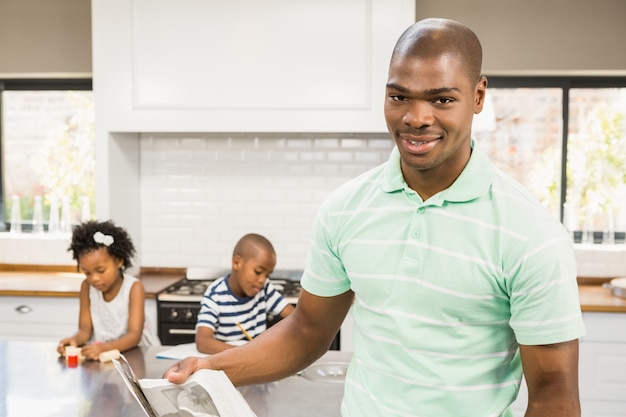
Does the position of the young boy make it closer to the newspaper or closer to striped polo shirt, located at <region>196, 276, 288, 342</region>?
striped polo shirt, located at <region>196, 276, 288, 342</region>

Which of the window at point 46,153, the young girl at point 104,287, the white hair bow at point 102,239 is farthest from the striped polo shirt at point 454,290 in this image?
the window at point 46,153

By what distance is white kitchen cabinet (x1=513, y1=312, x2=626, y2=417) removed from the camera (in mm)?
3250

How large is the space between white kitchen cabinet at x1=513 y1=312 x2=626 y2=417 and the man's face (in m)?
2.45

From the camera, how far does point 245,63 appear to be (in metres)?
3.44

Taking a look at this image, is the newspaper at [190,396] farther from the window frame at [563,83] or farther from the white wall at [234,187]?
the window frame at [563,83]

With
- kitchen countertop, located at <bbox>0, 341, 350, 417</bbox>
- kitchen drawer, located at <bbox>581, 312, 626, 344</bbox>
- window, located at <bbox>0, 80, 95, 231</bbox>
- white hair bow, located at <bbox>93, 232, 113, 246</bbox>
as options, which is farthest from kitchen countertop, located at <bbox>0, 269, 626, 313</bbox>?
kitchen countertop, located at <bbox>0, 341, 350, 417</bbox>

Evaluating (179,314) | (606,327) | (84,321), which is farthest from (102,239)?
(606,327)

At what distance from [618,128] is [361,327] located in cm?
318

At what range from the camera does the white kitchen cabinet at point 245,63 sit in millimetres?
3371

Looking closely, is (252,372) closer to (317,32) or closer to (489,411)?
(489,411)

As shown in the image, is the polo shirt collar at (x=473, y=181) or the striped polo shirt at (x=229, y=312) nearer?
the polo shirt collar at (x=473, y=181)

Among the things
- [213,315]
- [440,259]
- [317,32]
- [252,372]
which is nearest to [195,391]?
[252,372]

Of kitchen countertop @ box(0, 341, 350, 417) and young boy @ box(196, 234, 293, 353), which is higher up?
young boy @ box(196, 234, 293, 353)

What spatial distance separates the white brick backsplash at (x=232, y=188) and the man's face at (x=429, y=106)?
2744 millimetres
